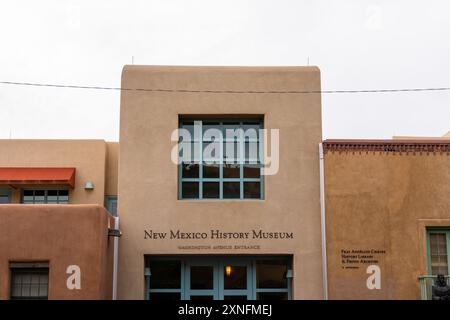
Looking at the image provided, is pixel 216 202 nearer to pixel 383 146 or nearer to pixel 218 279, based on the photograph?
pixel 218 279

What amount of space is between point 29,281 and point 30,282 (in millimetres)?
31

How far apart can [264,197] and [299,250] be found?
1.59 metres

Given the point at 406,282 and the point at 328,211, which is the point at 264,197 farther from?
the point at 406,282

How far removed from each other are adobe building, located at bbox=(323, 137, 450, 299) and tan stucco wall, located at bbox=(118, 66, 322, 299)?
21.3 inches

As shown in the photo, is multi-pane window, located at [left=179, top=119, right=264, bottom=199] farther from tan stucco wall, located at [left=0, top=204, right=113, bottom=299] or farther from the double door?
tan stucco wall, located at [left=0, top=204, right=113, bottom=299]

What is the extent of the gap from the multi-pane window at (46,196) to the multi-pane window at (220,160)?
518cm

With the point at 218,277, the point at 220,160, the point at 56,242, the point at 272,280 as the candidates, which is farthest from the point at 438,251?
the point at 56,242

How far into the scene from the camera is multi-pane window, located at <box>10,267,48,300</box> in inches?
667

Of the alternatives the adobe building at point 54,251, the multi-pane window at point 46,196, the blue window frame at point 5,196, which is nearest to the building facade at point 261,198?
the adobe building at point 54,251

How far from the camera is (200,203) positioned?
1925 cm

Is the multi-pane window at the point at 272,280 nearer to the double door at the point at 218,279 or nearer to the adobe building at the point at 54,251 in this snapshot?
the double door at the point at 218,279

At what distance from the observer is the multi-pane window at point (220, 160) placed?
773 inches

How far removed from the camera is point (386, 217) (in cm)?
1905

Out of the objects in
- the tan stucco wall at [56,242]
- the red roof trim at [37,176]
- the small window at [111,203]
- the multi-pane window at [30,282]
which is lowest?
the multi-pane window at [30,282]
